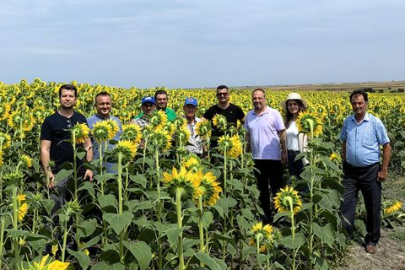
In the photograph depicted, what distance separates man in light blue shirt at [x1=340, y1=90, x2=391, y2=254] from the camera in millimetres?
4387

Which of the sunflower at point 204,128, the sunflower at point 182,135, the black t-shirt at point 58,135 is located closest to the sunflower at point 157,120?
the sunflower at point 182,135

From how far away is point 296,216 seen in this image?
3750 millimetres

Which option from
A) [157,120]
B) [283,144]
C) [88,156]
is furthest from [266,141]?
[88,156]

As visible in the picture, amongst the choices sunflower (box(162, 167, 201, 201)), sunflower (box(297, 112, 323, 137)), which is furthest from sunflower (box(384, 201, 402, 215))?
sunflower (box(162, 167, 201, 201))

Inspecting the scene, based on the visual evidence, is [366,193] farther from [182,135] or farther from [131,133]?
[131,133]

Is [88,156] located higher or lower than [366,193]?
higher

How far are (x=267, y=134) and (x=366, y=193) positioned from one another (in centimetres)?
121

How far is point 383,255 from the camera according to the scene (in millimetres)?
4613

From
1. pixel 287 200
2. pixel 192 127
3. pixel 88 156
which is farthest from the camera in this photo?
pixel 192 127

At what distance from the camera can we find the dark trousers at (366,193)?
14.6 ft

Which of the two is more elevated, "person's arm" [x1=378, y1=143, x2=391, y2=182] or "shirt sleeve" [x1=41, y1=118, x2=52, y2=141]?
"shirt sleeve" [x1=41, y1=118, x2=52, y2=141]

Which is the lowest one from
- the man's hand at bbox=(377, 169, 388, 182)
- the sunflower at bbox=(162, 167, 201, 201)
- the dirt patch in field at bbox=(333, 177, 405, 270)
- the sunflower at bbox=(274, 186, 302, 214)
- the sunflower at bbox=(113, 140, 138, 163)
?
the dirt patch in field at bbox=(333, 177, 405, 270)

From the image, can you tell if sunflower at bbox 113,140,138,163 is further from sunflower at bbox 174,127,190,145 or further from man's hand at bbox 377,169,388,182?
man's hand at bbox 377,169,388,182

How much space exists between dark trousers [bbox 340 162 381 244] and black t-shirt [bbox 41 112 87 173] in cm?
274
